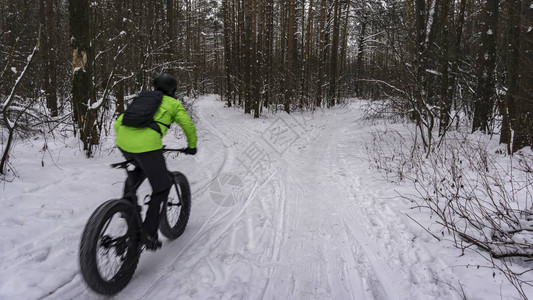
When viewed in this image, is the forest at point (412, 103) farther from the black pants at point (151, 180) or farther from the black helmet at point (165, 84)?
the black helmet at point (165, 84)

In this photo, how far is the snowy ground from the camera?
105 inches

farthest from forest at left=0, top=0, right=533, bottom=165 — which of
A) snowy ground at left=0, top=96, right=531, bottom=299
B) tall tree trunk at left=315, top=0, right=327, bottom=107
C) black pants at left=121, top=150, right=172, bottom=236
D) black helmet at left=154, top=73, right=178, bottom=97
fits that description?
black pants at left=121, top=150, right=172, bottom=236

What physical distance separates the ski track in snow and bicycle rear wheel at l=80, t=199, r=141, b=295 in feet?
0.72

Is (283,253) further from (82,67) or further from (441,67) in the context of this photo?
(441,67)

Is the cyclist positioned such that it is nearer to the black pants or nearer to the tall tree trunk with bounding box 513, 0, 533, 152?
the black pants

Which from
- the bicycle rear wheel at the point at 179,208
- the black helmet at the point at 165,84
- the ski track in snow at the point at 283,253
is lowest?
the ski track in snow at the point at 283,253

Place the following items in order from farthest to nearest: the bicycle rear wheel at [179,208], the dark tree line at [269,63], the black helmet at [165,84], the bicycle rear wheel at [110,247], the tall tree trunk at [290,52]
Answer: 1. the tall tree trunk at [290,52]
2. the dark tree line at [269,63]
3. the bicycle rear wheel at [179,208]
4. the black helmet at [165,84]
5. the bicycle rear wheel at [110,247]

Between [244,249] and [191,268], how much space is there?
71 centimetres

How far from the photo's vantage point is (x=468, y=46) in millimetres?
12766

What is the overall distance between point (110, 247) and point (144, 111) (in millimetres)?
1310

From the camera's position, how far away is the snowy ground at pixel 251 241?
8.76 ft

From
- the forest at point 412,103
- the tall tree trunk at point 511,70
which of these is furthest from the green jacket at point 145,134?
the tall tree trunk at point 511,70

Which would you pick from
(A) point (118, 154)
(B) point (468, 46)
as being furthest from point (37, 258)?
(B) point (468, 46)

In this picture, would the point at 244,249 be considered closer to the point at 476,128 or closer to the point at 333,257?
the point at 333,257
